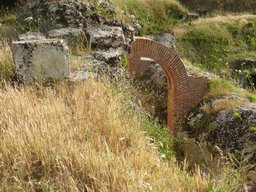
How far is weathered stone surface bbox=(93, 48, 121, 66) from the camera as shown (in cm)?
394

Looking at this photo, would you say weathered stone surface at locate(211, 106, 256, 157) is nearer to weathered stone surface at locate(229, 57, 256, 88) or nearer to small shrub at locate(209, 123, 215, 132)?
small shrub at locate(209, 123, 215, 132)

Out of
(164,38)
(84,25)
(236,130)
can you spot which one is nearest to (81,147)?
(84,25)

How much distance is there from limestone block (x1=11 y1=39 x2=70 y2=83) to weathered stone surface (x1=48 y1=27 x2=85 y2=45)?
1318 mm

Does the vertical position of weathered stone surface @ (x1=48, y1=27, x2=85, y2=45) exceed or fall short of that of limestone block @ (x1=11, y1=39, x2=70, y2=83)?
it exceeds it

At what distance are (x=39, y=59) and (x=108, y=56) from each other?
145 cm

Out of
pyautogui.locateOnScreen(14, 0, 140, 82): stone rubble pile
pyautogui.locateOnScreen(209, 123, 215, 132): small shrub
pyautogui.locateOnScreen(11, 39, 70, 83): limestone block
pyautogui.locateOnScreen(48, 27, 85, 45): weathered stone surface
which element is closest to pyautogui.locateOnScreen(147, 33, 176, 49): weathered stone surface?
pyautogui.locateOnScreen(209, 123, 215, 132): small shrub

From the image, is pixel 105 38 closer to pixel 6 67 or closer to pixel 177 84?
pixel 6 67

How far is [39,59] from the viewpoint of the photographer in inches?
114

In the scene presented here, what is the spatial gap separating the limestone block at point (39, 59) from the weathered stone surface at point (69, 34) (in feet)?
4.32

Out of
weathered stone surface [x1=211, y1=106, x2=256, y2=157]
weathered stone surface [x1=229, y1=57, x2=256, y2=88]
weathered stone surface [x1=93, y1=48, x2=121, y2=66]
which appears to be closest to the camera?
weathered stone surface [x1=93, y1=48, x2=121, y2=66]

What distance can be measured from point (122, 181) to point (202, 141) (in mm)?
6994

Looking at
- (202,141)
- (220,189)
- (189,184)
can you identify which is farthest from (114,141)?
(202,141)

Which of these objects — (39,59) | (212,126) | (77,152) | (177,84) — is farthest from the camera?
(177,84)

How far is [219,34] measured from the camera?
47.4 ft
